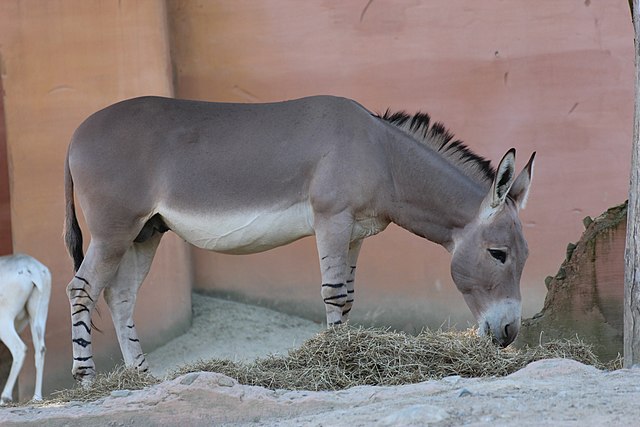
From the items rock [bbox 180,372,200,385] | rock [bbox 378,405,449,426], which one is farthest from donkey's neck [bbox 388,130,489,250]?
rock [bbox 378,405,449,426]

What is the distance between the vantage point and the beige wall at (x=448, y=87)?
320 inches

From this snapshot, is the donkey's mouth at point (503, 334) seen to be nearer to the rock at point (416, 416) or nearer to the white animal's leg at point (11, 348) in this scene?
the rock at point (416, 416)

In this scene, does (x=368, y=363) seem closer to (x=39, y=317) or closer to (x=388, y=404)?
(x=388, y=404)

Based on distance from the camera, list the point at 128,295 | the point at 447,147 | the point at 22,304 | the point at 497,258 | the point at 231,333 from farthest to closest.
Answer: the point at 231,333
the point at 22,304
the point at 128,295
the point at 447,147
the point at 497,258

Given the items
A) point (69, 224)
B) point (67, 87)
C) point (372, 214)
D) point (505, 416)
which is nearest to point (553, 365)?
point (505, 416)

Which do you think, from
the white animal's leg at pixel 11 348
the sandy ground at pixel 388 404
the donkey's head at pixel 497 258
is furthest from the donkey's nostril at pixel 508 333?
the white animal's leg at pixel 11 348

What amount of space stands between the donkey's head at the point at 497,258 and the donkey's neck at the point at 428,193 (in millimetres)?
149

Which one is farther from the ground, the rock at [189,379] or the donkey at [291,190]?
the donkey at [291,190]

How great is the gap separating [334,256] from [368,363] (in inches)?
42.1

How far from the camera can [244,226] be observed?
21.2 ft

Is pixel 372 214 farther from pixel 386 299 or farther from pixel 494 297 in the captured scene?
pixel 386 299

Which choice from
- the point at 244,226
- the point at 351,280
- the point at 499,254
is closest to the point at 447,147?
the point at 499,254

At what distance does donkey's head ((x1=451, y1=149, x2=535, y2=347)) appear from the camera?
6.11 metres

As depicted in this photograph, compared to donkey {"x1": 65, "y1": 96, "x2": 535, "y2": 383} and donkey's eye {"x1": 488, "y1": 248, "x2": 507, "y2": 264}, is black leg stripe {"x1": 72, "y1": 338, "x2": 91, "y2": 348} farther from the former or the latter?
donkey's eye {"x1": 488, "y1": 248, "x2": 507, "y2": 264}
